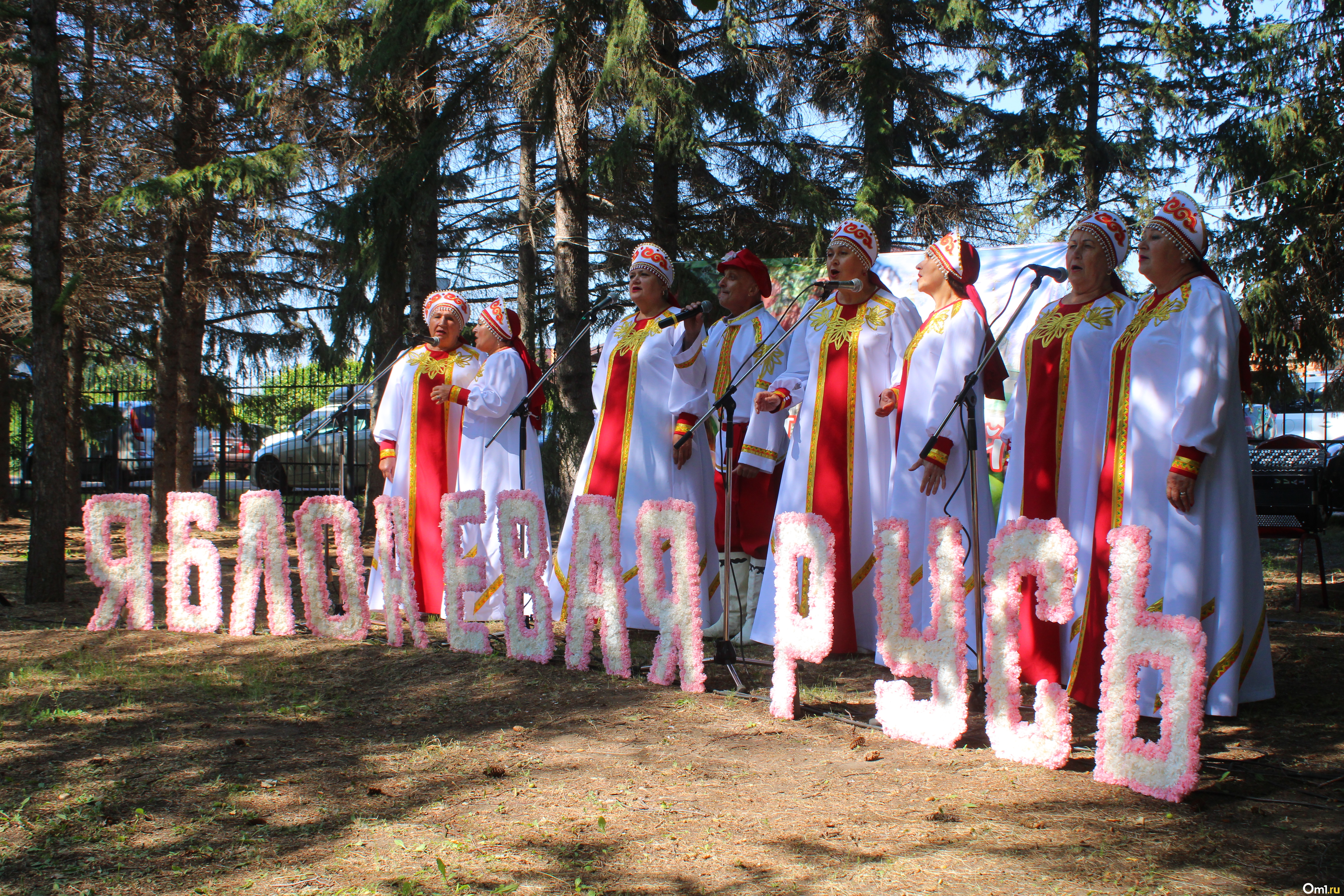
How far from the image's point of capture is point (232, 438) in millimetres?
17406

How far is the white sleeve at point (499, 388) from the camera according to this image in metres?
6.68

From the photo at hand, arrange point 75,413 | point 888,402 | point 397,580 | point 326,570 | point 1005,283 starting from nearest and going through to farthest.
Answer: point 888,402, point 397,580, point 326,570, point 1005,283, point 75,413

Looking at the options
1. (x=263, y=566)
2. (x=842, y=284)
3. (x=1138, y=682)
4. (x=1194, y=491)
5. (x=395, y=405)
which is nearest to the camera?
(x=1138, y=682)

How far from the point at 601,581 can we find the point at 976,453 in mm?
1851

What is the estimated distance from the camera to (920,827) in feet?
10.5

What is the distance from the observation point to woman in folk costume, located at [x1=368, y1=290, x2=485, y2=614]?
7.02 metres

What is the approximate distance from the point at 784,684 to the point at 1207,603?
1.71m

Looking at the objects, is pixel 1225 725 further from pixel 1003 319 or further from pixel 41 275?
pixel 41 275

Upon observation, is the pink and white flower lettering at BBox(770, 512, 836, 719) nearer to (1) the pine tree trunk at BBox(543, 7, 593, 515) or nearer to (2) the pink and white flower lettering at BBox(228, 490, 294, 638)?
(2) the pink and white flower lettering at BBox(228, 490, 294, 638)

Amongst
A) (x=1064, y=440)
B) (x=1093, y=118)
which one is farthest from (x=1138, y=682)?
(x=1093, y=118)

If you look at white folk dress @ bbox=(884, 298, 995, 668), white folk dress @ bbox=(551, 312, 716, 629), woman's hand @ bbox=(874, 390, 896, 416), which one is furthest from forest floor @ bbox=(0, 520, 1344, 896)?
woman's hand @ bbox=(874, 390, 896, 416)

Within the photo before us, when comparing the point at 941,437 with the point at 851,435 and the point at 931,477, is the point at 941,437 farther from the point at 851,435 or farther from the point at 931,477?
the point at 851,435

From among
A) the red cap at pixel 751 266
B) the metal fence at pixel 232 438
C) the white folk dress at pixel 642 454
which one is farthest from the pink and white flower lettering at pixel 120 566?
the metal fence at pixel 232 438

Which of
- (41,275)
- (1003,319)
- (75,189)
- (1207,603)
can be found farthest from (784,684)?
(75,189)
